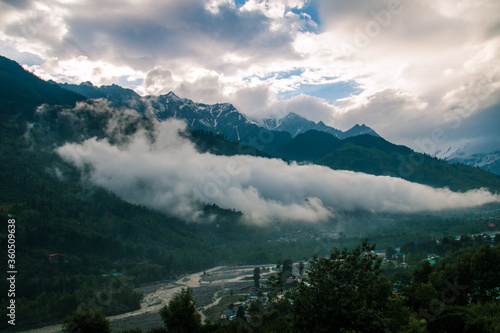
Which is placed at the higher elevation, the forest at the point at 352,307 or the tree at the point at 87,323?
the forest at the point at 352,307

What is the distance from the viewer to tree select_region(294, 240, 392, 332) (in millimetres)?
26016

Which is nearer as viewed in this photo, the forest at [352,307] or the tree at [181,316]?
the forest at [352,307]

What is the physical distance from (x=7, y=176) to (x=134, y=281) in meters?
109

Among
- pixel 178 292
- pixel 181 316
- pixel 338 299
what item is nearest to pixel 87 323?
pixel 181 316

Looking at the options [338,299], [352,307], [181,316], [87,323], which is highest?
[338,299]

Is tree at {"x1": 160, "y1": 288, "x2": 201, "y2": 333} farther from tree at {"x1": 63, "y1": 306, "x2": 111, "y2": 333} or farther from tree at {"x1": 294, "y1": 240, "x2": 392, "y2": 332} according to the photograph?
tree at {"x1": 294, "y1": 240, "x2": 392, "y2": 332}

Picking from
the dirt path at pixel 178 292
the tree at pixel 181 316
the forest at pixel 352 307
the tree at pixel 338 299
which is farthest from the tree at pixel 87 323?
the dirt path at pixel 178 292

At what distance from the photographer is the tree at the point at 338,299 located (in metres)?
26.0

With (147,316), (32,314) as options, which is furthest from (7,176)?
(147,316)

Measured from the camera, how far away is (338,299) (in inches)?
1066

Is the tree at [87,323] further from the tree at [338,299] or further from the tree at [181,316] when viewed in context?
the tree at [338,299]

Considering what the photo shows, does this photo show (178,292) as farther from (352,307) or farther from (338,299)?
(352,307)

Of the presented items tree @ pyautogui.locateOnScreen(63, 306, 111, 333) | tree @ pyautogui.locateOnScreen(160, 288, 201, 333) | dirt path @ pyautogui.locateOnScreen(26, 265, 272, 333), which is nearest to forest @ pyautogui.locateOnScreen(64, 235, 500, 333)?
tree @ pyautogui.locateOnScreen(63, 306, 111, 333)

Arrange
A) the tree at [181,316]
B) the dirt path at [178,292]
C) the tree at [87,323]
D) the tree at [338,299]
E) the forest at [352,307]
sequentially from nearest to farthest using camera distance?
1. the tree at [338,299]
2. the forest at [352,307]
3. the tree at [87,323]
4. the tree at [181,316]
5. the dirt path at [178,292]
